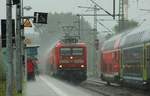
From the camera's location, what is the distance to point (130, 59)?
29.3m

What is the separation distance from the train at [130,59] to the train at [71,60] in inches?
259

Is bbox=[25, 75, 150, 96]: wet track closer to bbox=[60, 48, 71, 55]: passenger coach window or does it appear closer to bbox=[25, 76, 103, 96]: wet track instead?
bbox=[25, 76, 103, 96]: wet track

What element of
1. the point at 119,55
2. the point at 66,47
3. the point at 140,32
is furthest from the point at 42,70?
the point at 140,32

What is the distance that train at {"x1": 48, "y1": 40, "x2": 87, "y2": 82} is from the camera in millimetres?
46125

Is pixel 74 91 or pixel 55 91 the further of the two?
pixel 74 91

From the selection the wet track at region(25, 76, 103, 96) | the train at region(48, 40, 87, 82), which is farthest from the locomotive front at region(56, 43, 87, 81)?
the wet track at region(25, 76, 103, 96)

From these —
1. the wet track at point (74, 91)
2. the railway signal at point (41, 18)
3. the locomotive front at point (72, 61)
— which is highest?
the railway signal at point (41, 18)

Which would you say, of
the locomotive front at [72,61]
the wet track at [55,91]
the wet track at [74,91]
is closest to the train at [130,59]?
the wet track at [74,91]

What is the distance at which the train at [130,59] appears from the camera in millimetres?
25688

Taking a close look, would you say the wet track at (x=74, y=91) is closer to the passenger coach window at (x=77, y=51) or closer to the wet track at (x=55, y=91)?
the wet track at (x=55, y=91)

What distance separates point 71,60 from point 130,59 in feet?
55.6

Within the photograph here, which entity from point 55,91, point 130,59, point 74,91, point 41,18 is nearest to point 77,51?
point 74,91

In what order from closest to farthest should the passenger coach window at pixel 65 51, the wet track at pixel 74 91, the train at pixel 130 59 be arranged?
the train at pixel 130 59, the wet track at pixel 74 91, the passenger coach window at pixel 65 51

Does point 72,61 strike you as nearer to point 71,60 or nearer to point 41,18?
point 71,60
